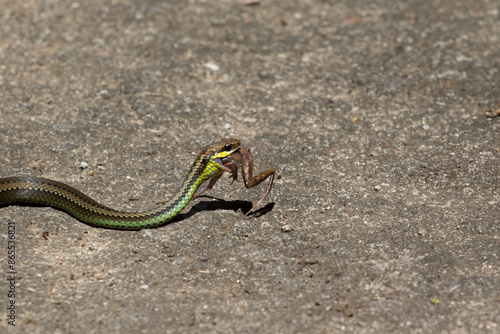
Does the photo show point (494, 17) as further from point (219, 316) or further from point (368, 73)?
point (219, 316)

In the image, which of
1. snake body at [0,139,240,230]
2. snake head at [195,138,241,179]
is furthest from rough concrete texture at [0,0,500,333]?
snake head at [195,138,241,179]

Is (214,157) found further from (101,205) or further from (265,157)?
(101,205)

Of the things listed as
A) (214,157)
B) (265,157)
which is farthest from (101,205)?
(265,157)

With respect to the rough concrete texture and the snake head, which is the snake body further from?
the rough concrete texture

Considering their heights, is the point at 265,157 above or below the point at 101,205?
above

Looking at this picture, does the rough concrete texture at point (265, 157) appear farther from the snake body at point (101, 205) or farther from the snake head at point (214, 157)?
the snake head at point (214, 157)

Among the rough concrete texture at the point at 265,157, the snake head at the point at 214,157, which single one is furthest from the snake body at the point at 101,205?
the rough concrete texture at the point at 265,157
